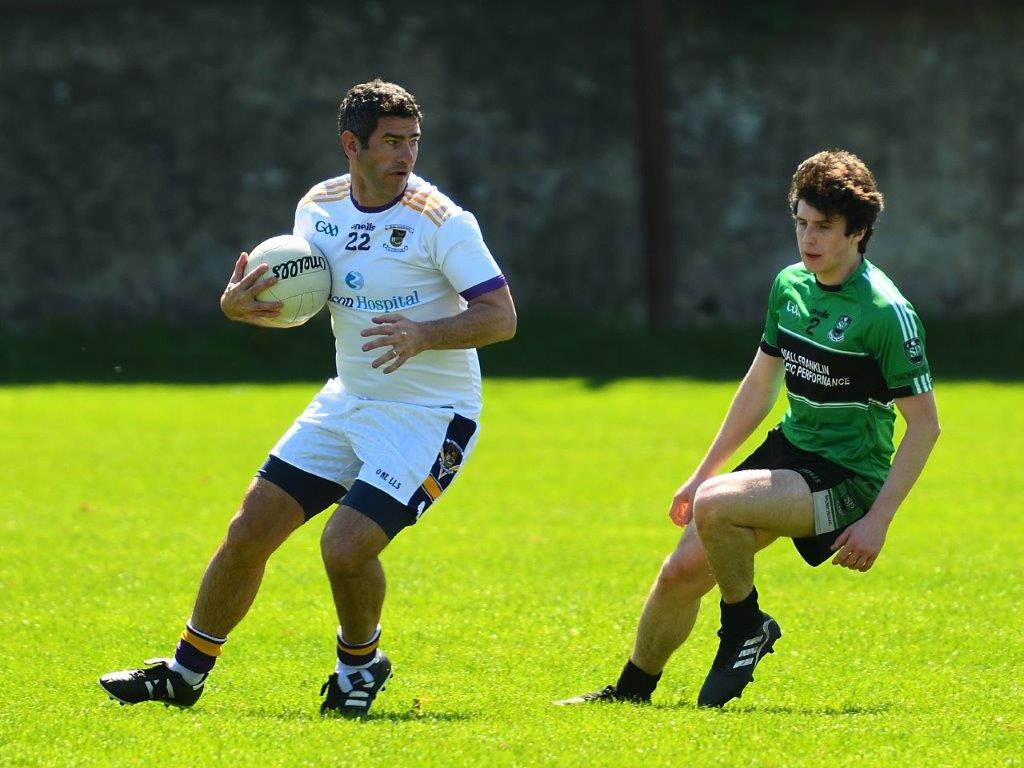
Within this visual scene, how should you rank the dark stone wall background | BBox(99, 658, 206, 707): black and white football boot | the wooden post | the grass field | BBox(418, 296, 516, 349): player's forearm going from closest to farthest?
the grass field, BBox(418, 296, 516, 349): player's forearm, BBox(99, 658, 206, 707): black and white football boot, the wooden post, the dark stone wall background

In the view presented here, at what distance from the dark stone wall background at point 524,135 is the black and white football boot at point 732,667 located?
14.7m

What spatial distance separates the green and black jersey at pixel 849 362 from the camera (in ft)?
18.3

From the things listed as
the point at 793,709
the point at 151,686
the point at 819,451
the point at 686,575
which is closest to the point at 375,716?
the point at 151,686

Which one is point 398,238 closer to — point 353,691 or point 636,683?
point 353,691

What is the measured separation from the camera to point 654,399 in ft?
55.6

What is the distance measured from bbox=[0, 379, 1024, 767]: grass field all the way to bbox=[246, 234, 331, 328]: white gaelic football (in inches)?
58.7

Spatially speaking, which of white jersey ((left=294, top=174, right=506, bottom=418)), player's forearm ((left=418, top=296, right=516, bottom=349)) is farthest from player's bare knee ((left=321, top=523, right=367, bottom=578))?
player's forearm ((left=418, top=296, right=516, bottom=349))

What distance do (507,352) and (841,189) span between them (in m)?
14.0

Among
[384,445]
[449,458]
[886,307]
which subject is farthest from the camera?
[449,458]

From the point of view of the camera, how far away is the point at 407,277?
19.8 ft

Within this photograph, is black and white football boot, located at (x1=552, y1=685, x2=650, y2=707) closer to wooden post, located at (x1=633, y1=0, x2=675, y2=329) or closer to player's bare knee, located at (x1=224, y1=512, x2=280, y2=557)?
player's bare knee, located at (x1=224, y1=512, x2=280, y2=557)

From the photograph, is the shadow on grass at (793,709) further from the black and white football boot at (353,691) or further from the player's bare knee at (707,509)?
the black and white football boot at (353,691)

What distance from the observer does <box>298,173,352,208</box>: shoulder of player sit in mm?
6297

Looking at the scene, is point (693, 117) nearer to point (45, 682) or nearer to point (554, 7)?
point (554, 7)
